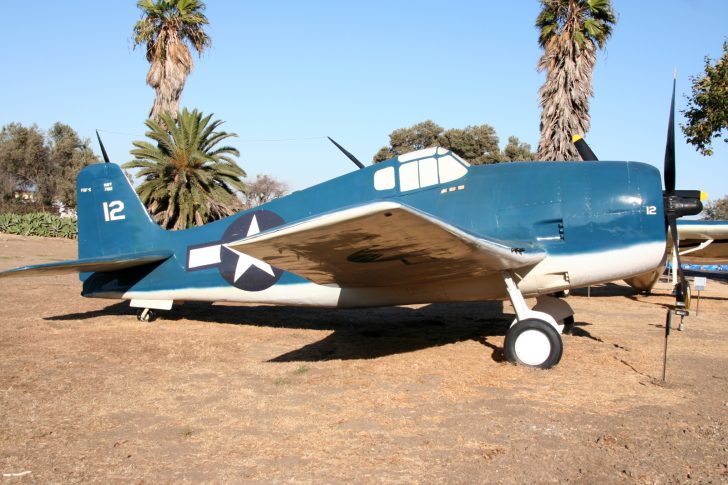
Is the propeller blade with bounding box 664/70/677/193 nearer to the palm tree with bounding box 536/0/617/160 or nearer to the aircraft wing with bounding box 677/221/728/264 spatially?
the aircraft wing with bounding box 677/221/728/264

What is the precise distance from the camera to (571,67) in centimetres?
2192

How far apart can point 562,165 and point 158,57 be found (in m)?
26.4

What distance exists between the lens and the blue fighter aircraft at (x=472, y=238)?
5.66 meters

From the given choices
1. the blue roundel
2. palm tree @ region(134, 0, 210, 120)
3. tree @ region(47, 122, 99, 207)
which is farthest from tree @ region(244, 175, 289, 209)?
the blue roundel

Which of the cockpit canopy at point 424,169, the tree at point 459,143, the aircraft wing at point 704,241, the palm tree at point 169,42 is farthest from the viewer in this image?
the tree at point 459,143

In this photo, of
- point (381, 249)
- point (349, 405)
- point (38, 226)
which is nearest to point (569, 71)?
point (381, 249)

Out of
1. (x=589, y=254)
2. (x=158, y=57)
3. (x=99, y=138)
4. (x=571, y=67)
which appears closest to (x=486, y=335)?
(x=589, y=254)

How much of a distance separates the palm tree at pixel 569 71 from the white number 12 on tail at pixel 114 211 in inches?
664

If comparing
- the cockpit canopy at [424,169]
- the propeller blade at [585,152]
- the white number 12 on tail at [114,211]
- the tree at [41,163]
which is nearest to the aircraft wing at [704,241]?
the propeller blade at [585,152]

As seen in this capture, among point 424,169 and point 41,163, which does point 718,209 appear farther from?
point 41,163

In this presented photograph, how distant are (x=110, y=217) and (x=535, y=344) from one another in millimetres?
7979

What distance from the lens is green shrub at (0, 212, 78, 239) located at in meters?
38.2

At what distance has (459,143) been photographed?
152 ft

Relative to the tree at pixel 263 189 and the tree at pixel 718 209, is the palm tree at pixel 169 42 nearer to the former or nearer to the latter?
the tree at pixel 263 189
